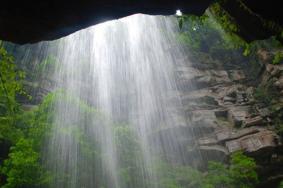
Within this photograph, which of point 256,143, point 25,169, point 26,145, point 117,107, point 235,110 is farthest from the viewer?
point 117,107

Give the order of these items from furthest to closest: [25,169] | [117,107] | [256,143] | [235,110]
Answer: [117,107] → [235,110] → [256,143] → [25,169]

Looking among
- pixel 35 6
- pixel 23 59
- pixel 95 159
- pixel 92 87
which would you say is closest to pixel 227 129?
pixel 95 159

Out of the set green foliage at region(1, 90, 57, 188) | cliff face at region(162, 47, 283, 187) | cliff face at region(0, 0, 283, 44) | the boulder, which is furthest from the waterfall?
cliff face at region(0, 0, 283, 44)

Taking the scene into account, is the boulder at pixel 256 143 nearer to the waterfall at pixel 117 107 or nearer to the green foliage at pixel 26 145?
the waterfall at pixel 117 107

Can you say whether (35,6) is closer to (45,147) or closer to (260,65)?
(45,147)

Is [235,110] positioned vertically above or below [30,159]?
below

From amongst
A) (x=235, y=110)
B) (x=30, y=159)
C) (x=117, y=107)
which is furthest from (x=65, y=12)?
(x=117, y=107)

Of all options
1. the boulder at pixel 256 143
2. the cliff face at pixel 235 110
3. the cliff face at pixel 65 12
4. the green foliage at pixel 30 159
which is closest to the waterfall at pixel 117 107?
the green foliage at pixel 30 159

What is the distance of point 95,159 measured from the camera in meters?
15.0

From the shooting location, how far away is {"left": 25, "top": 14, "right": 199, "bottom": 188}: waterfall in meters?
14.8

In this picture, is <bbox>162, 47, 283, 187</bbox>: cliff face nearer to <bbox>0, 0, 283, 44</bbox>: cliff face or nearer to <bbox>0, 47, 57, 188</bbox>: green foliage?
<bbox>0, 47, 57, 188</bbox>: green foliage

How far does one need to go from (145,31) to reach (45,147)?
27.6 metres

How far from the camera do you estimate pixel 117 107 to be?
87.6ft

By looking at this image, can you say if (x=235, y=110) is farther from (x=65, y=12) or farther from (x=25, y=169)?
(x=65, y=12)
